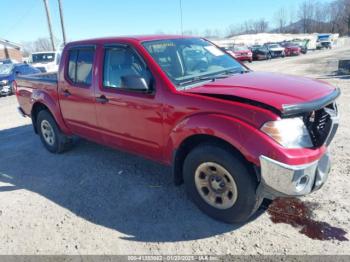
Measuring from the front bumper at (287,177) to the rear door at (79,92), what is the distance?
258cm

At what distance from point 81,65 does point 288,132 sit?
314 cm

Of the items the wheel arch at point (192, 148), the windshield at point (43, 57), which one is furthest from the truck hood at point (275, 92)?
the windshield at point (43, 57)

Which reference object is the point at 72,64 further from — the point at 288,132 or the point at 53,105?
the point at 288,132

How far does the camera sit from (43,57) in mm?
20125

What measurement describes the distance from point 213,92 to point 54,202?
2.44 m

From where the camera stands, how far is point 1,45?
39.6 metres

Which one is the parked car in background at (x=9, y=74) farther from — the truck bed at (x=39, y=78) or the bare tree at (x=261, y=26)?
the bare tree at (x=261, y=26)

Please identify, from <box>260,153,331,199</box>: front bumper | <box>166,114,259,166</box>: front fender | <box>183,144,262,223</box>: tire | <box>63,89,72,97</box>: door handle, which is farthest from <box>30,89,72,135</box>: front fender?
<box>260,153,331,199</box>: front bumper

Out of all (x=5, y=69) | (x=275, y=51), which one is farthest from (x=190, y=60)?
(x=275, y=51)

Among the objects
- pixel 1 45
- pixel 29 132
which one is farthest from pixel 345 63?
pixel 1 45

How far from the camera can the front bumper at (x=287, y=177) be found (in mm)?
2686

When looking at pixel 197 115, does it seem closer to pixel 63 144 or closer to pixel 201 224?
pixel 201 224

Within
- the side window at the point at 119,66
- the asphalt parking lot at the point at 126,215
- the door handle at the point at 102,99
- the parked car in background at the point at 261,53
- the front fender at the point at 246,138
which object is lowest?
the parked car in background at the point at 261,53

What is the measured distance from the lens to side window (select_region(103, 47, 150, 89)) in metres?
3.77
